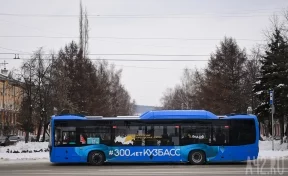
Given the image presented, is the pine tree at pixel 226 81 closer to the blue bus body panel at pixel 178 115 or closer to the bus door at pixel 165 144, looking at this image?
the blue bus body panel at pixel 178 115

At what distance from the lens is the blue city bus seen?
2464 centimetres

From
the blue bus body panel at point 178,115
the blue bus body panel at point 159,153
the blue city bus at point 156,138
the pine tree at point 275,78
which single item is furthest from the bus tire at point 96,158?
the pine tree at point 275,78

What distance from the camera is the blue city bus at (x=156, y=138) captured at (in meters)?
24.6

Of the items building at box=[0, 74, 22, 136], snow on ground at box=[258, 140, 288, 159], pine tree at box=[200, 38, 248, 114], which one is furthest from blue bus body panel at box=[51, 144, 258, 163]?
building at box=[0, 74, 22, 136]

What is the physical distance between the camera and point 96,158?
24.8 m

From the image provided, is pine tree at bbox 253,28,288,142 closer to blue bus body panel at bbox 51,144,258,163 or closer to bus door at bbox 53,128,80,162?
blue bus body panel at bbox 51,144,258,163

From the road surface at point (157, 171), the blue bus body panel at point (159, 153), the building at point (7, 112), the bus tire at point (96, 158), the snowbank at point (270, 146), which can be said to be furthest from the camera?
the building at point (7, 112)

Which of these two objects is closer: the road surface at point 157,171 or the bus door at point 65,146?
the road surface at point 157,171

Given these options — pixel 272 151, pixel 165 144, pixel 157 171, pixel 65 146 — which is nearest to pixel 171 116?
pixel 165 144

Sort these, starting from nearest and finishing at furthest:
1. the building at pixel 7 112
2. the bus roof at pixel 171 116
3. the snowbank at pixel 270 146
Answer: the bus roof at pixel 171 116, the snowbank at pixel 270 146, the building at pixel 7 112

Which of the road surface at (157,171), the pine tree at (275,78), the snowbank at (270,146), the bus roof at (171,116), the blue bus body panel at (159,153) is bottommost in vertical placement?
the snowbank at (270,146)

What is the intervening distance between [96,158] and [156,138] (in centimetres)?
364

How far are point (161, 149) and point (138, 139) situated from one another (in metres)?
1.44

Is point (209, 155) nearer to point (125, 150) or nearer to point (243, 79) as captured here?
point (125, 150)
